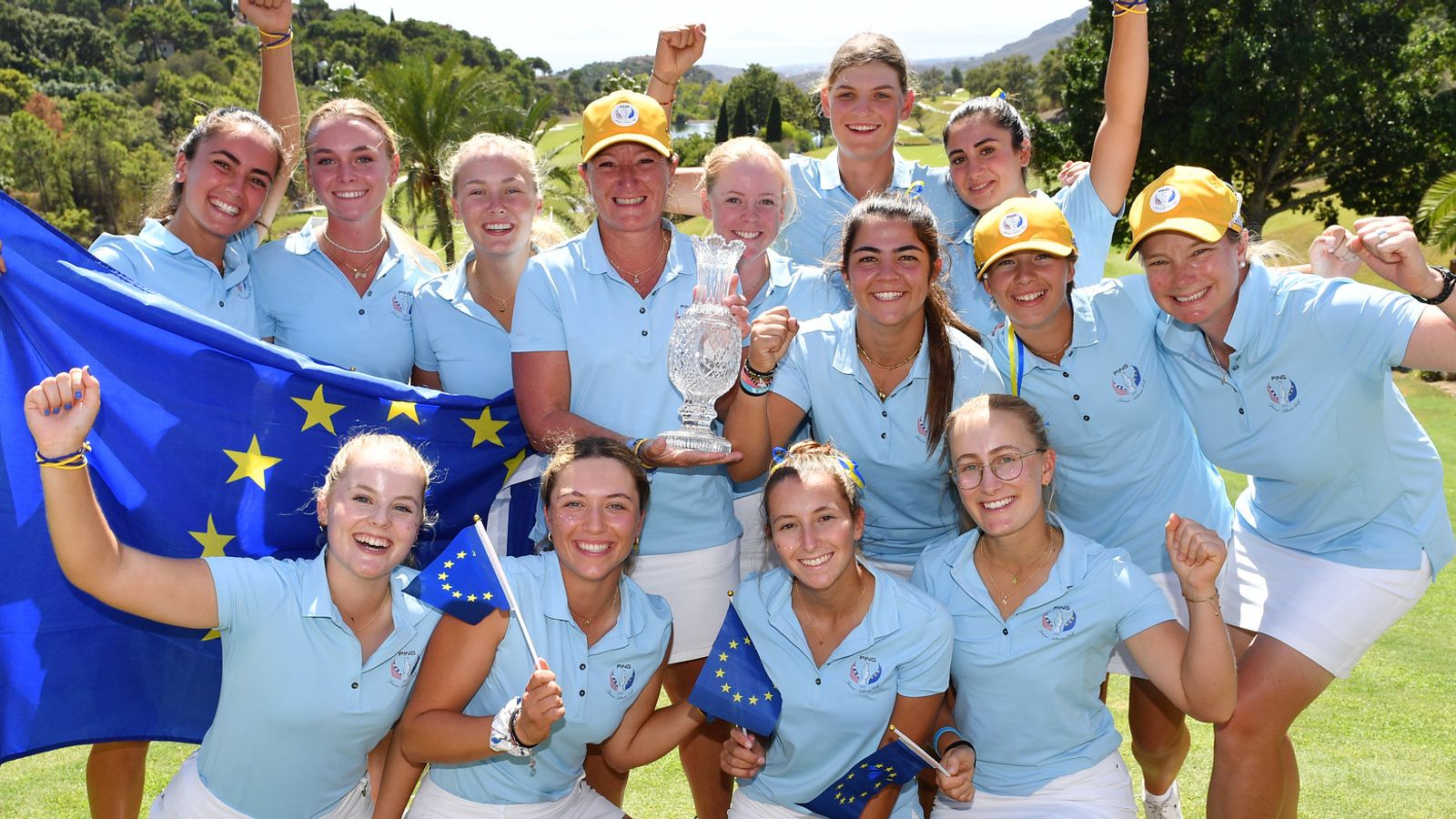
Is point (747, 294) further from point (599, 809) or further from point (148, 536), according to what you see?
point (148, 536)

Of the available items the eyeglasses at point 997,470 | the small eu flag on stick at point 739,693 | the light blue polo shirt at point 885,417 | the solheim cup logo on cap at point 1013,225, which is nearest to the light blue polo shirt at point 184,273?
the light blue polo shirt at point 885,417

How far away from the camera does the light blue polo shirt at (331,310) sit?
17.8 ft

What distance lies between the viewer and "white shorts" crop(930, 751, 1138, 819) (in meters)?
4.44

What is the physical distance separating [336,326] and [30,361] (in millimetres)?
1221

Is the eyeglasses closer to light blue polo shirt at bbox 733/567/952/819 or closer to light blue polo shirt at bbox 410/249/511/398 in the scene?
light blue polo shirt at bbox 733/567/952/819

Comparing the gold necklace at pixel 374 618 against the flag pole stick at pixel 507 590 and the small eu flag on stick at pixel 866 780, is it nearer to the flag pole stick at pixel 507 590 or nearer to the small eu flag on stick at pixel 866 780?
A: the flag pole stick at pixel 507 590

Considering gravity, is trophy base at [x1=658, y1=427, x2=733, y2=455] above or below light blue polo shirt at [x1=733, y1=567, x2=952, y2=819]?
above

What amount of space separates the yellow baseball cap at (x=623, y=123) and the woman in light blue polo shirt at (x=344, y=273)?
1.18 meters

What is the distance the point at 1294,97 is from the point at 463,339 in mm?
38602

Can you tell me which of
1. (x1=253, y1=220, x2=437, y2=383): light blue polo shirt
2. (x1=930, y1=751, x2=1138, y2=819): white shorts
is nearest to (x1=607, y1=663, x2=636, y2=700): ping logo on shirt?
(x1=930, y1=751, x2=1138, y2=819): white shorts

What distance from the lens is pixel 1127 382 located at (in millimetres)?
4891

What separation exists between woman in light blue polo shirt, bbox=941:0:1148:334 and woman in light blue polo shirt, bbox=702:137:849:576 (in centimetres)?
65

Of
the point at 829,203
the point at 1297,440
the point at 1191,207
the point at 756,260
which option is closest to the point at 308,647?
the point at 756,260

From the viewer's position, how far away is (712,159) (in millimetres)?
5707
